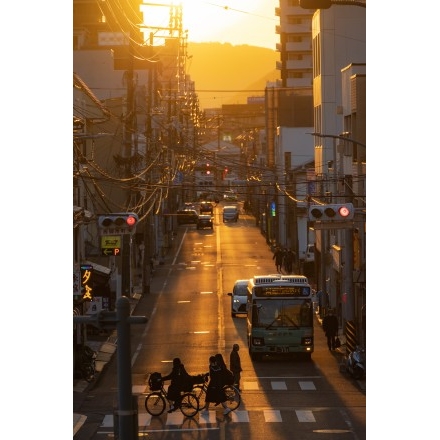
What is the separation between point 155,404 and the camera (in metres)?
29.6

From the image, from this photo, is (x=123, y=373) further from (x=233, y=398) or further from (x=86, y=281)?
(x=86, y=281)

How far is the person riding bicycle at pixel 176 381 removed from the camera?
2872 cm

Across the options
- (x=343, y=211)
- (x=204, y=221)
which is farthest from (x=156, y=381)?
(x=204, y=221)

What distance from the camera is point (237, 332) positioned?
1799 inches

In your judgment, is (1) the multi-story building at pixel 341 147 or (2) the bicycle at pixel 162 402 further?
(1) the multi-story building at pixel 341 147

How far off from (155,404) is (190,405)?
3.26 ft

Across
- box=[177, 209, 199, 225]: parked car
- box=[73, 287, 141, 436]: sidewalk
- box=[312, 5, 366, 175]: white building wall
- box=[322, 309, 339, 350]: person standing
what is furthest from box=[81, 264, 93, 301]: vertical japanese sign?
box=[177, 209, 199, 225]: parked car

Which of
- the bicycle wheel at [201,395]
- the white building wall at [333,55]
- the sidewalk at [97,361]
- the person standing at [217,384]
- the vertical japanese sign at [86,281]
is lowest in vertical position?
the sidewalk at [97,361]

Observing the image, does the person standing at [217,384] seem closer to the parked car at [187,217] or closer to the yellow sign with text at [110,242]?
the yellow sign with text at [110,242]

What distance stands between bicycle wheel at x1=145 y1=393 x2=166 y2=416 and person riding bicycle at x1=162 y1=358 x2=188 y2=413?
0.28 meters

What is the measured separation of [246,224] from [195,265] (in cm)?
4744

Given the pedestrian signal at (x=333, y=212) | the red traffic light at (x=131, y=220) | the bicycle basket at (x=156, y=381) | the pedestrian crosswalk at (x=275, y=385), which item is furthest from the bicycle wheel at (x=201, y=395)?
the pedestrian signal at (x=333, y=212)

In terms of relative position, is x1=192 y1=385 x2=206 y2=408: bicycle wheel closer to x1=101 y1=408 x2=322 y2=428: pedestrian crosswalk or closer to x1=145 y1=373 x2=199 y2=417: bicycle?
x1=145 y1=373 x2=199 y2=417: bicycle
